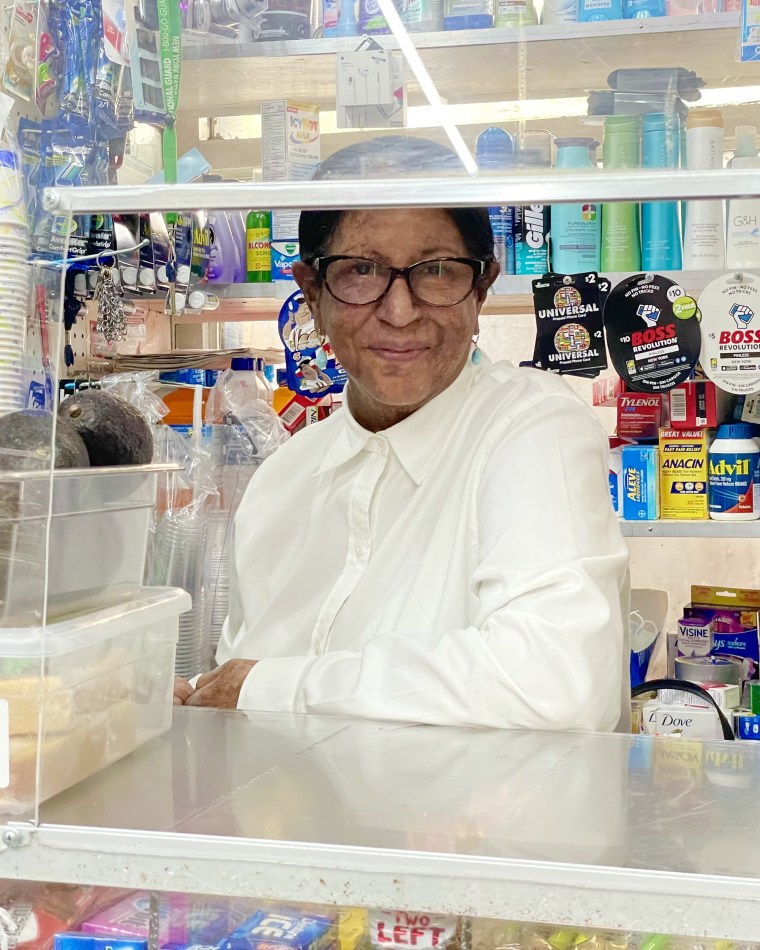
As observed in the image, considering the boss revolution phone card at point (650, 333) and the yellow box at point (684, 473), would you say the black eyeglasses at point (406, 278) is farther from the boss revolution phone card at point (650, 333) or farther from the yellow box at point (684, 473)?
the yellow box at point (684, 473)

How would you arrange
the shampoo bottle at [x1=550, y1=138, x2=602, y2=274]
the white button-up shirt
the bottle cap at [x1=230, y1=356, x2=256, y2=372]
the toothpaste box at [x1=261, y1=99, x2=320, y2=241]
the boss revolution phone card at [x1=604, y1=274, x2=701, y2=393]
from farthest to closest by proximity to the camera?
the bottle cap at [x1=230, y1=356, x2=256, y2=372]
the shampoo bottle at [x1=550, y1=138, x2=602, y2=274]
the boss revolution phone card at [x1=604, y1=274, x2=701, y2=393]
the white button-up shirt
the toothpaste box at [x1=261, y1=99, x2=320, y2=241]

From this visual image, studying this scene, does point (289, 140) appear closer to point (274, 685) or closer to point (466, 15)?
point (466, 15)

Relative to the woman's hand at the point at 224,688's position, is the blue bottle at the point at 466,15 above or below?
above

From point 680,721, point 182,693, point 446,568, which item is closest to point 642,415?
point 680,721

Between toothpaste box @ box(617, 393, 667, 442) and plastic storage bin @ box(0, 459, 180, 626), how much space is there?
1.54 m

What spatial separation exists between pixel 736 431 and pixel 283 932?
1.79 metres

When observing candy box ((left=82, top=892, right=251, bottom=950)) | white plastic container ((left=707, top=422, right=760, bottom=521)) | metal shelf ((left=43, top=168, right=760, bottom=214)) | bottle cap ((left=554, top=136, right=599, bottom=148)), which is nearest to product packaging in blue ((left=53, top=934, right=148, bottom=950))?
candy box ((left=82, top=892, right=251, bottom=950))

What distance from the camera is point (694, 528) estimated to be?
2.30 m

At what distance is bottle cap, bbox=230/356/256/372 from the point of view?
2627 millimetres

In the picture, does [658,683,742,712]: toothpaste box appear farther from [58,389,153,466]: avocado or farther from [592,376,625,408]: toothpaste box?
[58,389,153,466]: avocado

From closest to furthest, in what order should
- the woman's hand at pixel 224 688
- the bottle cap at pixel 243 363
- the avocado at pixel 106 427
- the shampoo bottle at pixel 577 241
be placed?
the avocado at pixel 106 427 < the woman's hand at pixel 224 688 < the shampoo bottle at pixel 577 241 < the bottle cap at pixel 243 363

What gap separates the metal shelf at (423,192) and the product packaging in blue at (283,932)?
1.49 feet


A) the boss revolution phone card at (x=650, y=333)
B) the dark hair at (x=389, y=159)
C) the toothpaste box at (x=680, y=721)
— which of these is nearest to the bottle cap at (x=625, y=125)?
the dark hair at (x=389, y=159)

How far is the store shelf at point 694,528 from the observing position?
2.27 metres
